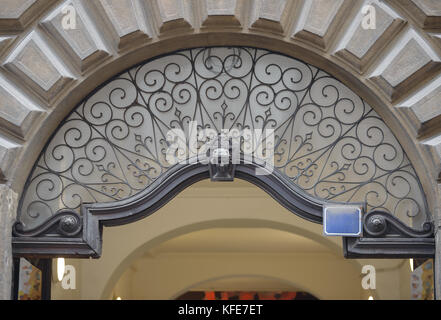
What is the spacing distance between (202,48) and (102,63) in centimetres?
64

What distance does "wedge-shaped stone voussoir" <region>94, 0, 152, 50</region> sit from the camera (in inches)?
205

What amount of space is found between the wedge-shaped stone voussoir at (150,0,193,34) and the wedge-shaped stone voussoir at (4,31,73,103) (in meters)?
0.65

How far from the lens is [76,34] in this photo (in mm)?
5203

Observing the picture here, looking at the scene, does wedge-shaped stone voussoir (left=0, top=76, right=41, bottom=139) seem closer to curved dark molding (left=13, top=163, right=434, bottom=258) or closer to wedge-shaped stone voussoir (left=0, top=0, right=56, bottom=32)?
wedge-shaped stone voussoir (left=0, top=0, right=56, bottom=32)

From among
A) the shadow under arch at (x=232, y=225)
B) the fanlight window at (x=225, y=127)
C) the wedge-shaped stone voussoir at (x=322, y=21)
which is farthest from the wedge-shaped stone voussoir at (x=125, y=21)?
the shadow under arch at (x=232, y=225)

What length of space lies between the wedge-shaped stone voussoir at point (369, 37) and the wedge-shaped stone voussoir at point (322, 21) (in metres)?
0.09

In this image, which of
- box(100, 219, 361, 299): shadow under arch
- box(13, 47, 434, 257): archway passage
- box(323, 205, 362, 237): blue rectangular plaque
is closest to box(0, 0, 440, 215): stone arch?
box(13, 47, 434, 257): archway passage

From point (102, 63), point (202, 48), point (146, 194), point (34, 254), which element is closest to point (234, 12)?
point (202, 48)

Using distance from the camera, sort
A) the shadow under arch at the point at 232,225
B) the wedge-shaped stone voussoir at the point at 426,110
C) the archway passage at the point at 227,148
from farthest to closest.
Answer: the shadow under arch at the point at 232,225 → the archway passage at the point at 227,148 → the wedge-shaped stone voussoir at the point at 426,110

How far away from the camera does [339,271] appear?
1455 cm

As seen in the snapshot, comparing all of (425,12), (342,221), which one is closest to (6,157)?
(342,221)

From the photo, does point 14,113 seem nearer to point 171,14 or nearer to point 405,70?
point 171,14

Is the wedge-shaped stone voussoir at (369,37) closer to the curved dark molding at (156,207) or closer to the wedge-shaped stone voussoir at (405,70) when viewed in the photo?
the wedge-shaped stone voussoir at (405,70)

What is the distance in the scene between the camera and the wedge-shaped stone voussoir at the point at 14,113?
5.09 m
